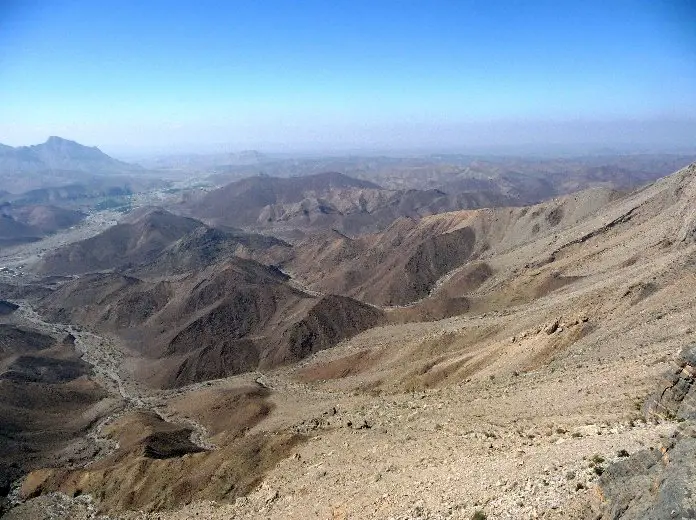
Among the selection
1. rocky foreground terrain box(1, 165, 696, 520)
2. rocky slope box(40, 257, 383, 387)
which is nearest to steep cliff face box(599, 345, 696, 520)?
rocky foreground terrain box(1, 165, 696, 520)

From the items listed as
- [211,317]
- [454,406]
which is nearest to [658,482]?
[454,406]

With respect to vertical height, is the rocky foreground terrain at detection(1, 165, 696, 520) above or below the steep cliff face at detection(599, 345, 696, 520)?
below

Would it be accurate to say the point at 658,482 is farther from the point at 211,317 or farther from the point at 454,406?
the point at 211,317

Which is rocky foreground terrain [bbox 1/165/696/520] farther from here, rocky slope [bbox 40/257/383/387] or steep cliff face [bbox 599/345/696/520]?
rocky slope [bbox 40/257/383/387]

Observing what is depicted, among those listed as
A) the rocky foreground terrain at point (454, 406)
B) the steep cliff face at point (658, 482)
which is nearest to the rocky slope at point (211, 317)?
the rocky foreground terrain at point (454, 406)

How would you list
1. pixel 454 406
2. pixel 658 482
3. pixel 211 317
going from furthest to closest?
A: 1. pixel 211 317
2. pixel 454 406
3. pixel 658 482

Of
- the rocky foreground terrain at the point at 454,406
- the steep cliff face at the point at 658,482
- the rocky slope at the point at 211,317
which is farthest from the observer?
the rocky slope at the point at 211,317

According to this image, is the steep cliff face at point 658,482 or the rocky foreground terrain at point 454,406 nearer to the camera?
the steep cliff face at point 658,482

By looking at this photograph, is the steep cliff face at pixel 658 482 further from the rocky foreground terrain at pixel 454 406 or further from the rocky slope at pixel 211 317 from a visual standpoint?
the rocky slope at pixel 211 317
